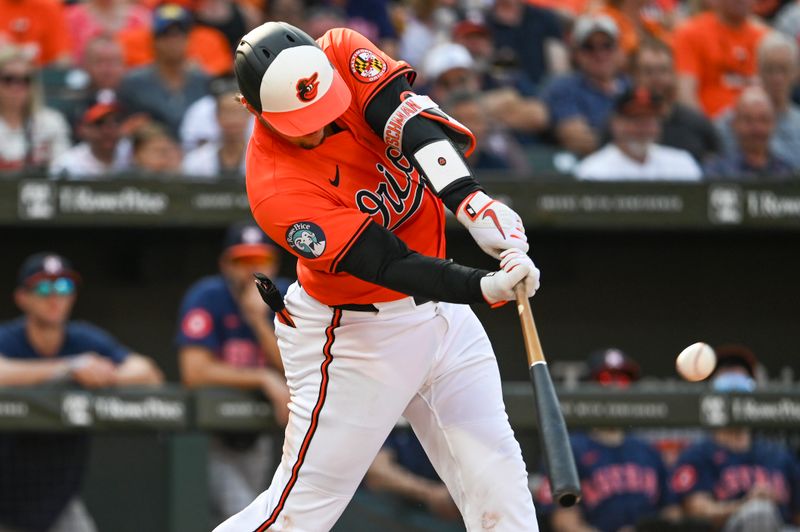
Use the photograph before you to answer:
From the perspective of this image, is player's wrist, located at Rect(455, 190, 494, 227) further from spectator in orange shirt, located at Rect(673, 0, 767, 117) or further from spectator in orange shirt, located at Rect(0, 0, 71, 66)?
spectator in orange shirt, located at Rect(673, 0, 767, 117)

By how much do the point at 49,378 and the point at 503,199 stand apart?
7.53 feet

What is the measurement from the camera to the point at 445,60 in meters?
7.52

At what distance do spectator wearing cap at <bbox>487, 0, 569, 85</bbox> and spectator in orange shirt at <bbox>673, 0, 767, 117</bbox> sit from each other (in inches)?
29.0

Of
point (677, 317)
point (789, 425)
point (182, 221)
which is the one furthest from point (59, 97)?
point (789, 425)

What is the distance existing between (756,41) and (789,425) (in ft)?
10.7

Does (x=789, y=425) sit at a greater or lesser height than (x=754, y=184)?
lesser

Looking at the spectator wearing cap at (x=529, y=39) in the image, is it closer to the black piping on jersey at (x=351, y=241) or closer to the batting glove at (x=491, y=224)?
the batting glove at (x=491, y=224)

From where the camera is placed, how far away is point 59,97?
24.0ft

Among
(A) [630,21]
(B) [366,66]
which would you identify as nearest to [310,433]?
(B) [366,66]

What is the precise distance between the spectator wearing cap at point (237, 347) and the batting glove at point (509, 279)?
2.40 meters

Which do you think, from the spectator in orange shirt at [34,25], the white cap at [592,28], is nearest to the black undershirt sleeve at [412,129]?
the white cap at [592,28]

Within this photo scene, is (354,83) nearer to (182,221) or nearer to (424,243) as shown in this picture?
(424,243)

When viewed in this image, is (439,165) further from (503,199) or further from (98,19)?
(98,19)

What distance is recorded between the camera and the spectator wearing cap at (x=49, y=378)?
225 inches
